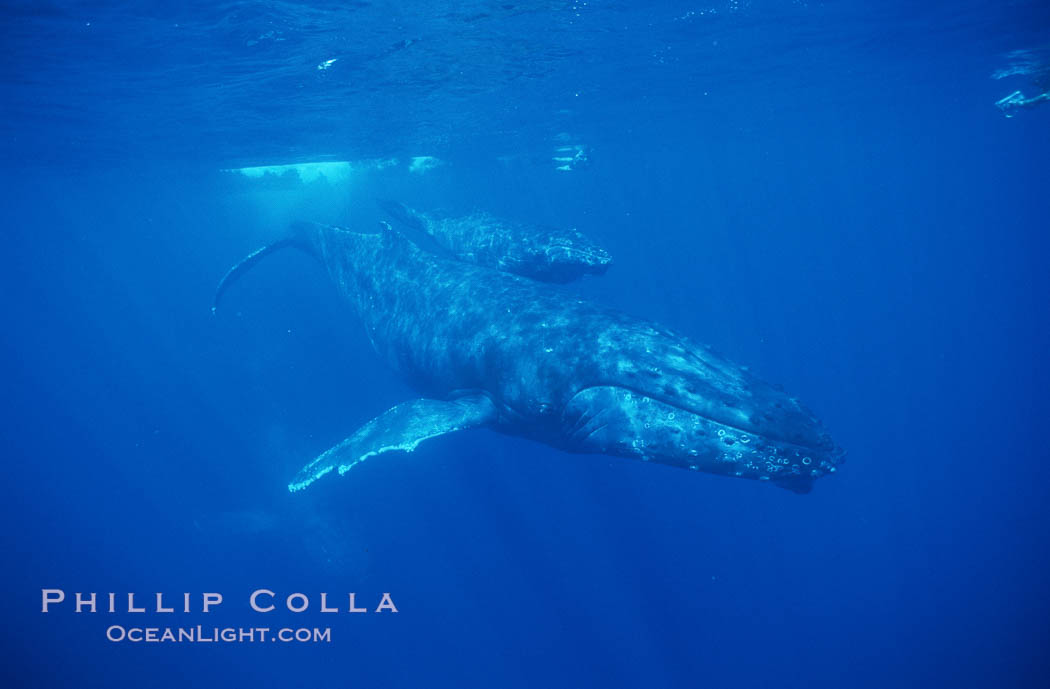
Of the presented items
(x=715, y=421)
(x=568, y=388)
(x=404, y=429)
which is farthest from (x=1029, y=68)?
(x=404, y=429)

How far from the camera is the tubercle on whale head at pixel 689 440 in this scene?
6.89 m

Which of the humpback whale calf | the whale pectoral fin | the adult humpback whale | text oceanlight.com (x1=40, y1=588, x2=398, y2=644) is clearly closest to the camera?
the adult humpback whale

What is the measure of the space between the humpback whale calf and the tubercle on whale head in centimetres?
421

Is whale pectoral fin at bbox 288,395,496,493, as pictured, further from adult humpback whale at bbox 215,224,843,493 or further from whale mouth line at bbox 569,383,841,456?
whale mouth line at bbox 569,383,841,456

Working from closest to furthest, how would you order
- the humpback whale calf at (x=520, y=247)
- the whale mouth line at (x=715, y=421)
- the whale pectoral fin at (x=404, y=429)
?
1. the whale mouth line at (x=715, y=421)
2. the whale pectoral fin at (x=404, y=429)
3. the humpback whale calf at (x=520, y=247)

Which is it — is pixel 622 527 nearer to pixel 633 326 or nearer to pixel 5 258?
pixel 633 326

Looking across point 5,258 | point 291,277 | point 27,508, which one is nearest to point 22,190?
point 291,277

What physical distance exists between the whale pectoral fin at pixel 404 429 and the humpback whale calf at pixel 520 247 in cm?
371

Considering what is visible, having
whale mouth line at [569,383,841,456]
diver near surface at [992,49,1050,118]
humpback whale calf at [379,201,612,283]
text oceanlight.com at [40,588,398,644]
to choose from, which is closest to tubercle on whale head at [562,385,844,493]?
whale mouth line at [569,383,841,456]

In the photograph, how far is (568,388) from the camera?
859 centimetres

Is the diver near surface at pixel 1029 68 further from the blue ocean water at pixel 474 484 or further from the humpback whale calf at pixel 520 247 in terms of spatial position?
the humpback whale calf at pixel 520 247

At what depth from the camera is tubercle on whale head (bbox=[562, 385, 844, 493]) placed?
6.89 metres

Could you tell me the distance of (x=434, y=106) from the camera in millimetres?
25312

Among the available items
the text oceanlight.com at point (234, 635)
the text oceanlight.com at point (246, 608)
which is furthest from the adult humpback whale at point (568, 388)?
the text oceanlight.com at point (234, 635)
